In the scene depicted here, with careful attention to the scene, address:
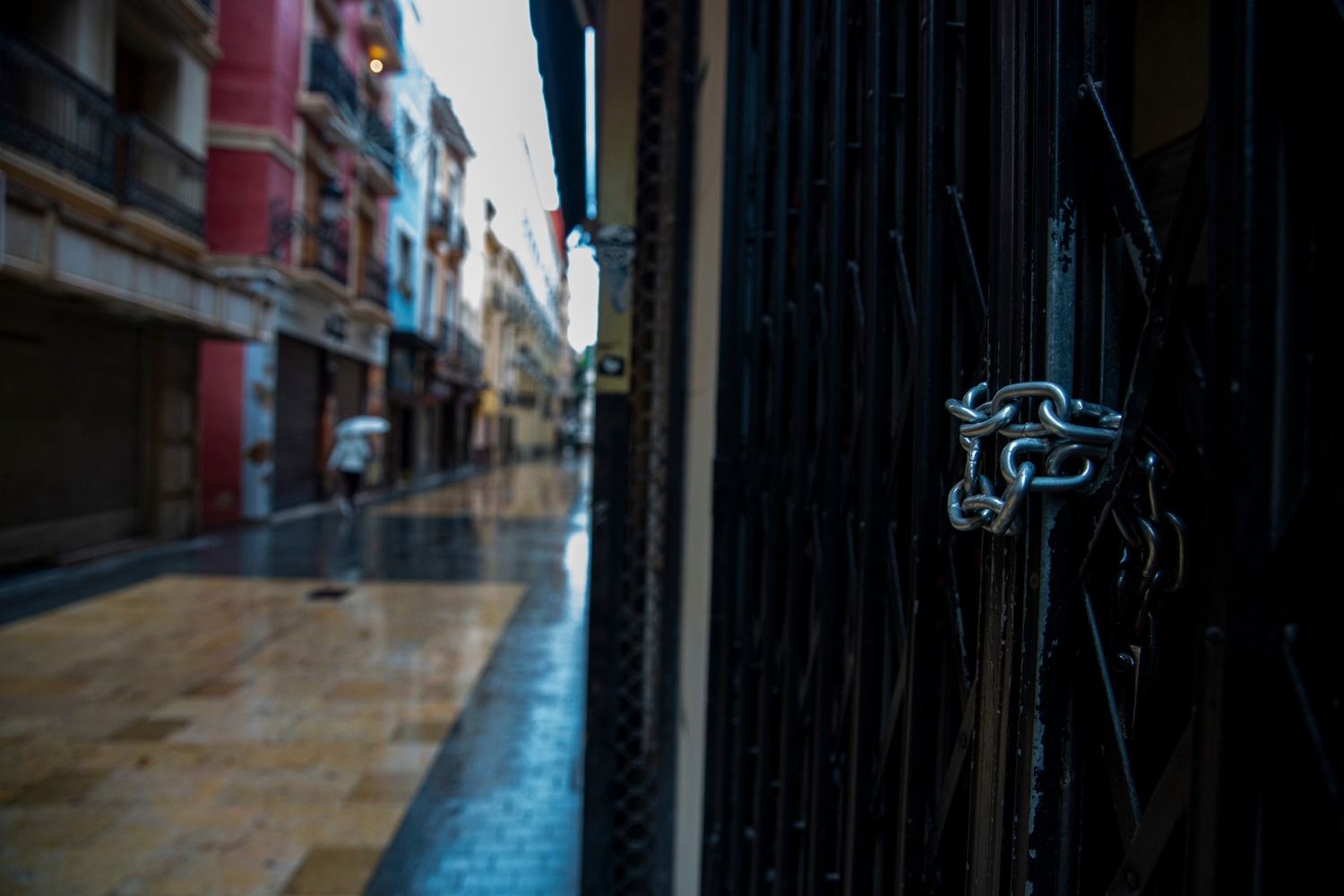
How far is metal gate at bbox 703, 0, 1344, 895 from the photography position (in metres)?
0.49

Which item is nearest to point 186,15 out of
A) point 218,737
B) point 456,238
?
point 218,737

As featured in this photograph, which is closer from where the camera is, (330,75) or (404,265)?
(330,75)

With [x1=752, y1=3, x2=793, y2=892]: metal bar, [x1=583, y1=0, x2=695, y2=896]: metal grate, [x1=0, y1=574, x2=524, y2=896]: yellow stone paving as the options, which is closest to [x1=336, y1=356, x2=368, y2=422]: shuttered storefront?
[x1=0, y1=574, x2=524, y2=896]: yellow stone paving

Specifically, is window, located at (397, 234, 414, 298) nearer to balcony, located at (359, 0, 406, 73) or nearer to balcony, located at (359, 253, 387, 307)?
balcony, located at (359, 253, 387, 307)

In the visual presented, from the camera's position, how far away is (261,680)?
18.6 feet

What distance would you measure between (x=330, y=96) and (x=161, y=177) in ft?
18.8

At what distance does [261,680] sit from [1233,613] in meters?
Answer: 6.24

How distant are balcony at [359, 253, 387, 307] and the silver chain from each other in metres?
21.6

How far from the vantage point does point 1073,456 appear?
0.65m

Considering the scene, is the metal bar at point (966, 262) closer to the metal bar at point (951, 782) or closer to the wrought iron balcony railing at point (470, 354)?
the metal bar at point (951, 782)

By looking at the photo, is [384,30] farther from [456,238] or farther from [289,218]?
[456,238]

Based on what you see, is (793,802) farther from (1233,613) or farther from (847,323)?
(1233,613)

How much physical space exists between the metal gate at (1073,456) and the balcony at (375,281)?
2115 cm

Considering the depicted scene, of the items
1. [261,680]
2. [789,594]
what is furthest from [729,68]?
[261,680]
